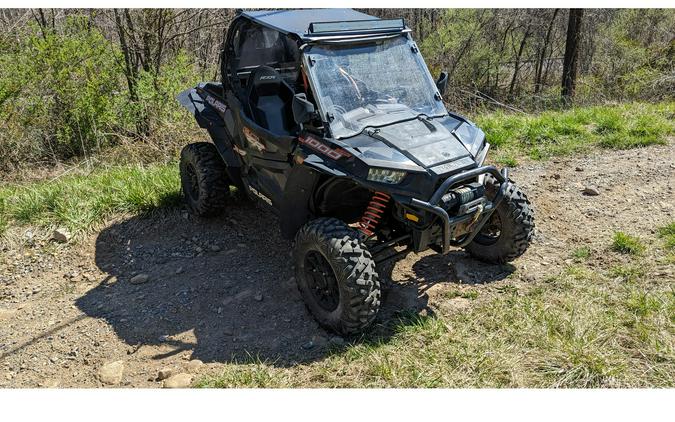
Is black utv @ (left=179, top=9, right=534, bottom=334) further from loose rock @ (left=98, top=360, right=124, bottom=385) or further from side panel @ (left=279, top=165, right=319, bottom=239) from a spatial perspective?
loose rock @ (left=98, top=360, right=124, bottom=385)

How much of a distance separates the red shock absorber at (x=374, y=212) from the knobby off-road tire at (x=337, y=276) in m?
0.17

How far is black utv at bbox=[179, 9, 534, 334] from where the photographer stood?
4.07 m

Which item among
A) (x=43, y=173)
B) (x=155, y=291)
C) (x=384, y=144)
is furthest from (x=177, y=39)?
(x=384, y=144)

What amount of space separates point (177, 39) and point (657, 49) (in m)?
10.3

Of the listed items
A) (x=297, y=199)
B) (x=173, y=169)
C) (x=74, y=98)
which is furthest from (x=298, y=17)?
(x=74, y=98)

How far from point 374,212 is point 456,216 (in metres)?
0.59

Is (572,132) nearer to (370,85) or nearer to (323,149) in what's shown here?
(370,85)

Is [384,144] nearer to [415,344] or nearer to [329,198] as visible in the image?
[329,198]

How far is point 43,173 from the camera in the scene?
884 cm

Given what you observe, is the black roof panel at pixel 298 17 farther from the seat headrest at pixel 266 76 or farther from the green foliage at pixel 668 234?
the green foliage at pixel 668 234

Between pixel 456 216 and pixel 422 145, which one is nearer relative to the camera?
pixel 456 216

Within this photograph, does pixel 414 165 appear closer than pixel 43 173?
Yes

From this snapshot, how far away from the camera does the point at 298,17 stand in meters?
5.07

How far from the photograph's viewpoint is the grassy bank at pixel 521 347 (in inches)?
147
